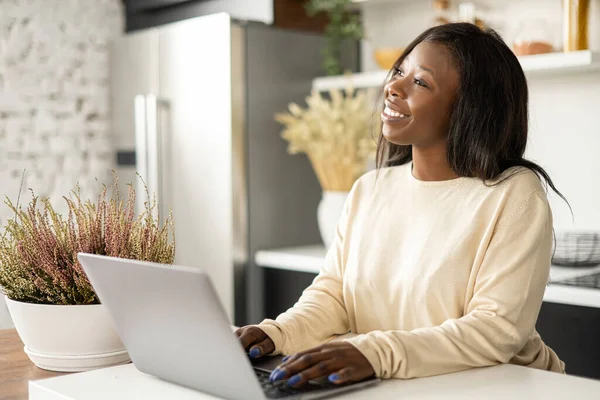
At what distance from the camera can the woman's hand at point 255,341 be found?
129 centimetres

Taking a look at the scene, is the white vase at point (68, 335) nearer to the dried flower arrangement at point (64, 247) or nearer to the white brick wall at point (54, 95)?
the dried flower arrangement at point (64, 247)

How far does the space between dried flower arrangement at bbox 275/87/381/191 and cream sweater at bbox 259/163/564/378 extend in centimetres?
A: 121

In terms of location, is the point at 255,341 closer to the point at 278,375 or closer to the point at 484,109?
the point at 278,375

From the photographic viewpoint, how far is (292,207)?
3.28 m

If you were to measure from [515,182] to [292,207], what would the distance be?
189 cm

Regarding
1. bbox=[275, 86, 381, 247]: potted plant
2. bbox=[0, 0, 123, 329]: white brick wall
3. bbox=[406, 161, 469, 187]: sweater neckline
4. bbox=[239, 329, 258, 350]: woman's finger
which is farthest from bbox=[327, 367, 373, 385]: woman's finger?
bbox=[0, 0, 123, 329]: white brick wall

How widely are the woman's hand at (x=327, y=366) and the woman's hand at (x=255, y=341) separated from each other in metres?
0.19

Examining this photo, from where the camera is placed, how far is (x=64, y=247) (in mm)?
1344

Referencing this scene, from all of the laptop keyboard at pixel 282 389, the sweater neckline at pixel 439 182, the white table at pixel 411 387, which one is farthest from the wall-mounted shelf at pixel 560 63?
the laptop keyboard at pixel 282 389

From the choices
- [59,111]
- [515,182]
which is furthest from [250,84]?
[515,182]

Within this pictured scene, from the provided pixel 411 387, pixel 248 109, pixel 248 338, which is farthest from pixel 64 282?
pixel 248 109

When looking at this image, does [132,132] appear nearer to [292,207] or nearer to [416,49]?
[292,207]

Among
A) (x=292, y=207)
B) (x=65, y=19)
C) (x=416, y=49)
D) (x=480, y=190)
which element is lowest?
(x=292, y=207)

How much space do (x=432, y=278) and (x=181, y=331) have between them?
1.86ft
